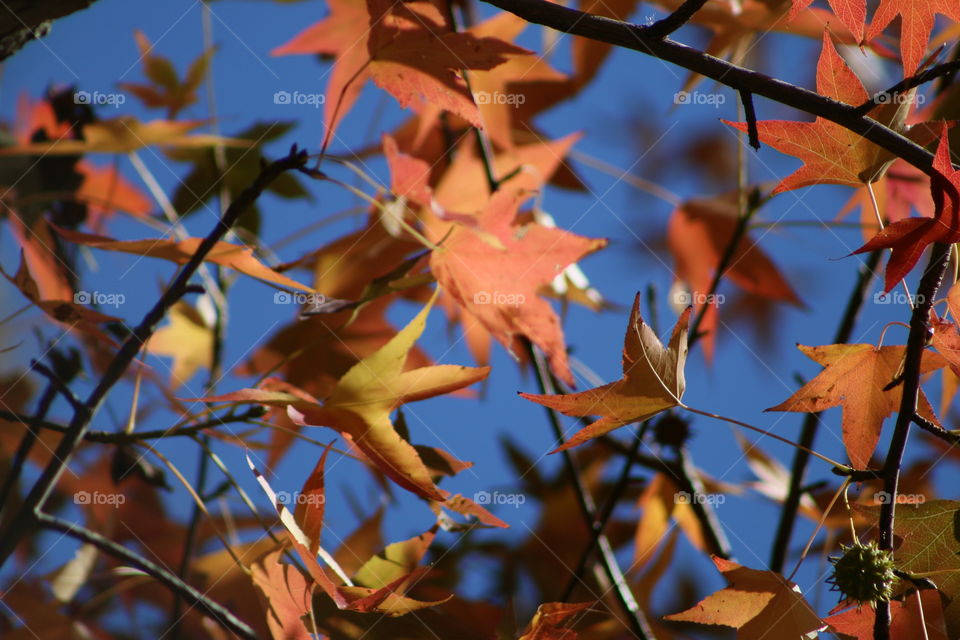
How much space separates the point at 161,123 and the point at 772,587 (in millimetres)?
531

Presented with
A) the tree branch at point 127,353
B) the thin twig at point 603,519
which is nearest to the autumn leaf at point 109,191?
the tree branch at point 127,353

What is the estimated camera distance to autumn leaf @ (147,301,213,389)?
28.6 inches

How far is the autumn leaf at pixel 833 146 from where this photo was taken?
14.0 inches

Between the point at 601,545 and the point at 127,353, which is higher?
the point at 127,353

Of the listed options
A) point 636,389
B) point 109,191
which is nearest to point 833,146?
point 636,389

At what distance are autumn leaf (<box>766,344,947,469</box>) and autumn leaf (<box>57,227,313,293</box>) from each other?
28 cm

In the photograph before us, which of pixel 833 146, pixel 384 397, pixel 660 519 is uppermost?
pixel 833 146

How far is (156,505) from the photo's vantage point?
2.94 feet

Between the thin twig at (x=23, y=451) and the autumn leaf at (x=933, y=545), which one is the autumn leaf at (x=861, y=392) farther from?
the thin twig at (x=23, y=451)

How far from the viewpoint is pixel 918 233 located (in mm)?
342

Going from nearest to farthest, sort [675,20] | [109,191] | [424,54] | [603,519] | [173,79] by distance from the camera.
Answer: [675,20] → [424,54] → [603,519] → [173,79] → [109,191]

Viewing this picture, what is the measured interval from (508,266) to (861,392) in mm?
222

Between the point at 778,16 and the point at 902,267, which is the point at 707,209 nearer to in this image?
the point at 778,16

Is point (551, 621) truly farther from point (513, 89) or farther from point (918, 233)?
point (513, 89)
